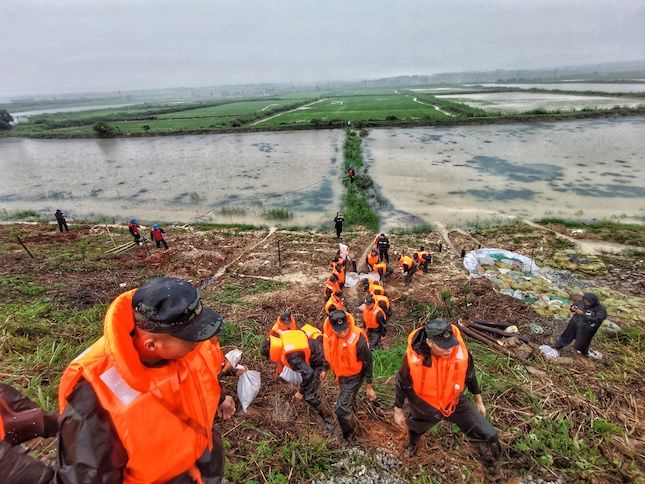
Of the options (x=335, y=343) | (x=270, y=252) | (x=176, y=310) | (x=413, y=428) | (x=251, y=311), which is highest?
(x=176, y=310)

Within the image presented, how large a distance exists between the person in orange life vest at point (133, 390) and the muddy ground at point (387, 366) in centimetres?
168

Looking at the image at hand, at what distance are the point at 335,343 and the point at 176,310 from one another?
2.29m

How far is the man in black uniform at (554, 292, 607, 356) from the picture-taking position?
4918mm

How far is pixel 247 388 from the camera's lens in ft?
11.7

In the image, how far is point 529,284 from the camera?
7855mm

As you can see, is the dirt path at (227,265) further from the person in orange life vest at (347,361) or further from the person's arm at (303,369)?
the person in orange life vest at (347,361)

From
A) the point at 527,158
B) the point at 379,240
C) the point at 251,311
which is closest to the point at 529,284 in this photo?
the point at 379,240

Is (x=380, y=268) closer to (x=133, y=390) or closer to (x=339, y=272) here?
(x=339, y=272)

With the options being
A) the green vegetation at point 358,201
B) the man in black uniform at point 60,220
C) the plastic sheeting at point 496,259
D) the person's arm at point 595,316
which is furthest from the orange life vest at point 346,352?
the man in black uniform at point 60,220

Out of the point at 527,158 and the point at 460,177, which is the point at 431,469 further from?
the point at 527,158

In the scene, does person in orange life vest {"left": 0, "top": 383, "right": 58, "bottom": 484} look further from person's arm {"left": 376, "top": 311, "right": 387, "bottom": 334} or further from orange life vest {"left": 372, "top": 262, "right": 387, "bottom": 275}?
orange life vest {"left": 372, "top": 262, "right": 387, "bottom": 275}

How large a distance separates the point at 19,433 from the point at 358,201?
15413 mm

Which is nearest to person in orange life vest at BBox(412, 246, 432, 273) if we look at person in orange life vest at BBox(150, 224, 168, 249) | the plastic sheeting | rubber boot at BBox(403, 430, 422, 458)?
the plastic sheeting

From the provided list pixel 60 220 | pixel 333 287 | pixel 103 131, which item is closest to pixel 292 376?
pixel 333 287
